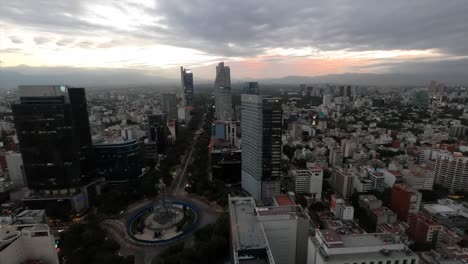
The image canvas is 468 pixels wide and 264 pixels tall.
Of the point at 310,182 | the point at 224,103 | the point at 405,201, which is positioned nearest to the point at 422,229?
the point at 405,201

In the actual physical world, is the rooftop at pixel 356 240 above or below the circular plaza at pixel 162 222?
above

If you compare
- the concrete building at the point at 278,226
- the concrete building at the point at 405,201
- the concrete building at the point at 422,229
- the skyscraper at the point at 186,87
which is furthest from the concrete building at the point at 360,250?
the skyscraper at the point at 186,87

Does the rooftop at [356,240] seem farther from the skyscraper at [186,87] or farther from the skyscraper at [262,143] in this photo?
the skyscraper at [186,87]

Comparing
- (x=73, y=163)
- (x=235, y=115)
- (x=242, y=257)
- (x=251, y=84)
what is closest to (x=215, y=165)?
(x=251, y=84)

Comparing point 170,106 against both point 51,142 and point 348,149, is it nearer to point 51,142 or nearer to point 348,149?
point 51,142

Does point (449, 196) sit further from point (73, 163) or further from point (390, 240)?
point (73, 163)

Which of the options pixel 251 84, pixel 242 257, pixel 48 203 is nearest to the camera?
pixel 242 257
